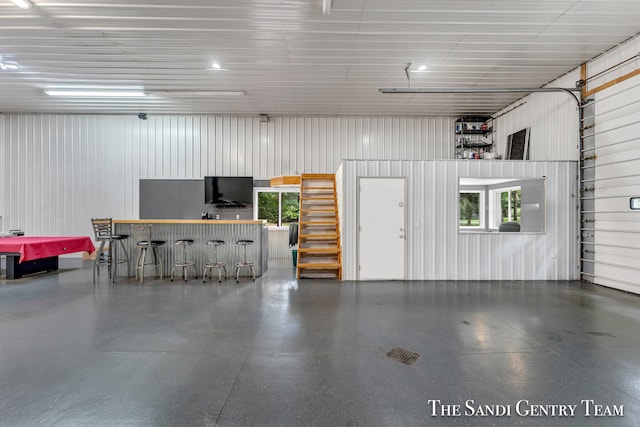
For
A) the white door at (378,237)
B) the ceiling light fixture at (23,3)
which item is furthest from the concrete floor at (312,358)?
the ceiling light fixture at (23,3)

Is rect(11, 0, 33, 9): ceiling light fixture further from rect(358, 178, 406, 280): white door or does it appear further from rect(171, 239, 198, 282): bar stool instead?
rect(358, 178, 406, 280): white door

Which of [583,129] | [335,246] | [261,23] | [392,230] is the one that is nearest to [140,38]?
[261,23]

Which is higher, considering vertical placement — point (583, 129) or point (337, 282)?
point (583, 129)

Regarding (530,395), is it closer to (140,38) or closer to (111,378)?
(111,378)

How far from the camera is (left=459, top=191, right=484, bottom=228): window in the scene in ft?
20.7

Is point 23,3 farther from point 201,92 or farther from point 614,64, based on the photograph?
point 614,64

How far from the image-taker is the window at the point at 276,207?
9570 mm

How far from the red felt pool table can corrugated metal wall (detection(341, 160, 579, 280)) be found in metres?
6.40

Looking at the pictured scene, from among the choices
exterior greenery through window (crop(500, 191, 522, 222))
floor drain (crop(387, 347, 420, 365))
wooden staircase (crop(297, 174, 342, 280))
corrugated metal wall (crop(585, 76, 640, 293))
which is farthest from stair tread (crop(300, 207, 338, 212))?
corrugated metal wall (crop(585, 76, 640, 293))

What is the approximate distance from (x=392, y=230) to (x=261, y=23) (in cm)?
450

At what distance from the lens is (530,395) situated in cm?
227

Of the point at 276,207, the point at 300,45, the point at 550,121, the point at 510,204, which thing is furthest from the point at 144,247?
the point at 550,121

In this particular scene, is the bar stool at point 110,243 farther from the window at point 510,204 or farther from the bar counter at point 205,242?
the window at point 510,204

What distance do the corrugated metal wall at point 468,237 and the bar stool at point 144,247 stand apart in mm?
4073
